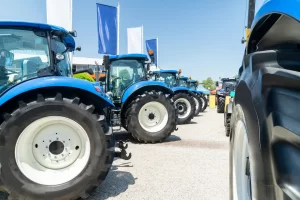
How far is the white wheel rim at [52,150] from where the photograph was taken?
2.57 meters

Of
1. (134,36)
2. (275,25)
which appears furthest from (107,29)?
(275,25)

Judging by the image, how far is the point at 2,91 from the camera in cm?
296

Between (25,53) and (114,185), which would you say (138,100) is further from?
(25,53)

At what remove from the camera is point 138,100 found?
18.8 ft

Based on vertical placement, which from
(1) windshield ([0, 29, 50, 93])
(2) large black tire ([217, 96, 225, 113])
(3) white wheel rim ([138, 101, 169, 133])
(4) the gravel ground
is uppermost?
(1) windshield ([0, 29, 50, 93])

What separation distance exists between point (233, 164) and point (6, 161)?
7.00ft

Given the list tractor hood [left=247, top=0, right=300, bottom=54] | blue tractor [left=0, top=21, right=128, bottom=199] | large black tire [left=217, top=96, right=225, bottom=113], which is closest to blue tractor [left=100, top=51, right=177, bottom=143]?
blue tractor [left=0, top=21, right=128, bottom=199]

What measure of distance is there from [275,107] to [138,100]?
4928 mm

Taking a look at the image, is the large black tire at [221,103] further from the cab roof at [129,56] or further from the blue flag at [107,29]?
the cab roof at [129,56]

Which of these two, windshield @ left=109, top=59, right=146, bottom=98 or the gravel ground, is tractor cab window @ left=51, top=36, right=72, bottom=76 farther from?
windshield @ left=109, top=59, right=146, bottom=98

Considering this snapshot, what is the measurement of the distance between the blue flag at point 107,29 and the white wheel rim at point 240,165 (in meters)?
10.1

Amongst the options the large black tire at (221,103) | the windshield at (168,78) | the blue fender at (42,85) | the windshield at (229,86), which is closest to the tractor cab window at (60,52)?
the blue fender at (42,85)

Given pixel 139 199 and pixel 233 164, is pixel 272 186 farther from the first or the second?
pixel 139 199

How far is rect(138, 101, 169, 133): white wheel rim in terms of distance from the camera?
5836 mm
